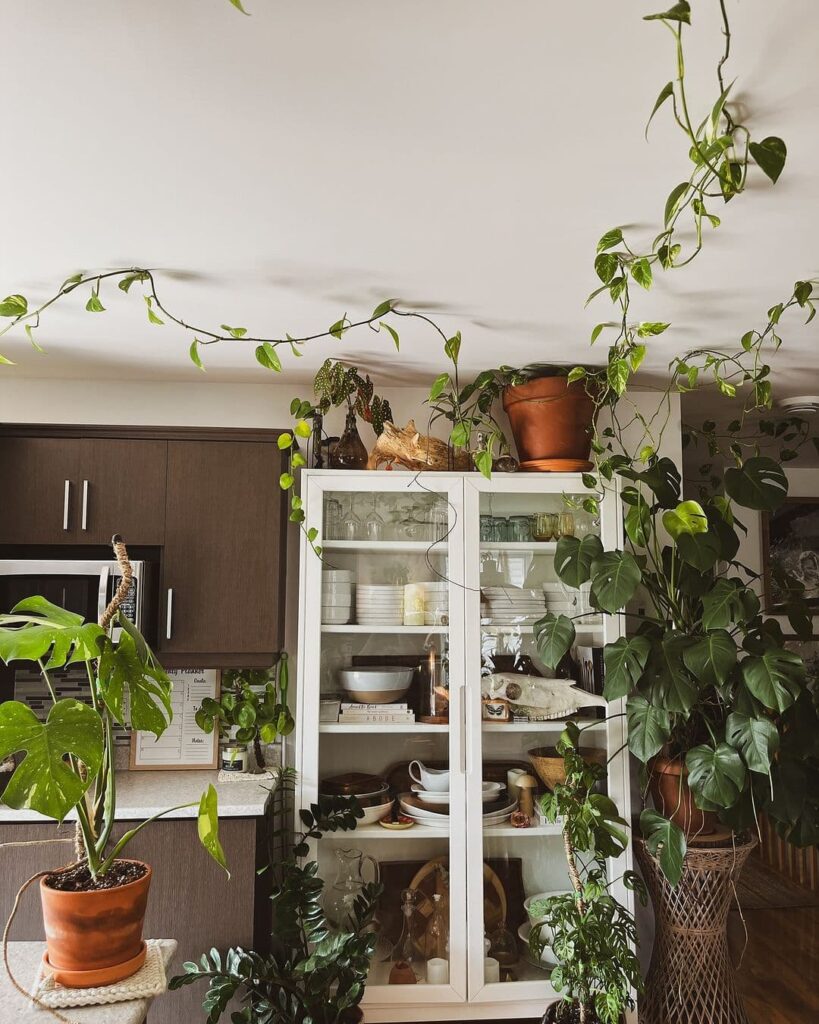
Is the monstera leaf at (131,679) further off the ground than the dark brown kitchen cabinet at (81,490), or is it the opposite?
the dark brown kitchen cabinet at (81,490)

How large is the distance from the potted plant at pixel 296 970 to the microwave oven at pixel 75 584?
3.24 ft

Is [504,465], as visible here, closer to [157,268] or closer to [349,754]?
[349,754]

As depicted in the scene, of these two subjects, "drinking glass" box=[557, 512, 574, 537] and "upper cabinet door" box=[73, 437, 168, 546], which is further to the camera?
"drinking glass" box=[557, 512, 574, 537]

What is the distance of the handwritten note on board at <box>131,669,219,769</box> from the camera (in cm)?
297

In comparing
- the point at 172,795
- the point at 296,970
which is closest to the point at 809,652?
the point at 296,970

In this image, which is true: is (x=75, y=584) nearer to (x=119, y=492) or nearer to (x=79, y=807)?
(x=119, y=492)

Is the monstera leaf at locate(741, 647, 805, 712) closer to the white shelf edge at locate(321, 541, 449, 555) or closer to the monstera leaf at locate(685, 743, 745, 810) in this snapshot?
the monstera leaf at locate(685, 743, 745, 810)

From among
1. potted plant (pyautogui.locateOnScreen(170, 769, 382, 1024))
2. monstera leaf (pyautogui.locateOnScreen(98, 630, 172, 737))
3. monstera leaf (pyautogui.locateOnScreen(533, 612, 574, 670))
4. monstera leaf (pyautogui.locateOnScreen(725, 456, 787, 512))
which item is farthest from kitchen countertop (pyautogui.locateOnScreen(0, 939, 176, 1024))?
monstera leaf (pyautogui.locateOnScreen(725, 456, 787, 512))

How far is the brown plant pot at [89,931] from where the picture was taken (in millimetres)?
1361

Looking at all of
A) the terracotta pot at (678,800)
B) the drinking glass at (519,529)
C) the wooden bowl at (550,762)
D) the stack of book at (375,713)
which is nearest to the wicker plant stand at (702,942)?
the terracotta pot at (678,800)

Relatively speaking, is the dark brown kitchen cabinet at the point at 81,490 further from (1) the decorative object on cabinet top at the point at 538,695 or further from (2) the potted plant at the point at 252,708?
(1) the decorative object on cabinet top at the point at 538,695

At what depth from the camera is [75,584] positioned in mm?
2664

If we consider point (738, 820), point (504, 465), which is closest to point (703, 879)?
point (738, 820)

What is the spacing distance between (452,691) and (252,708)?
2.52ft
